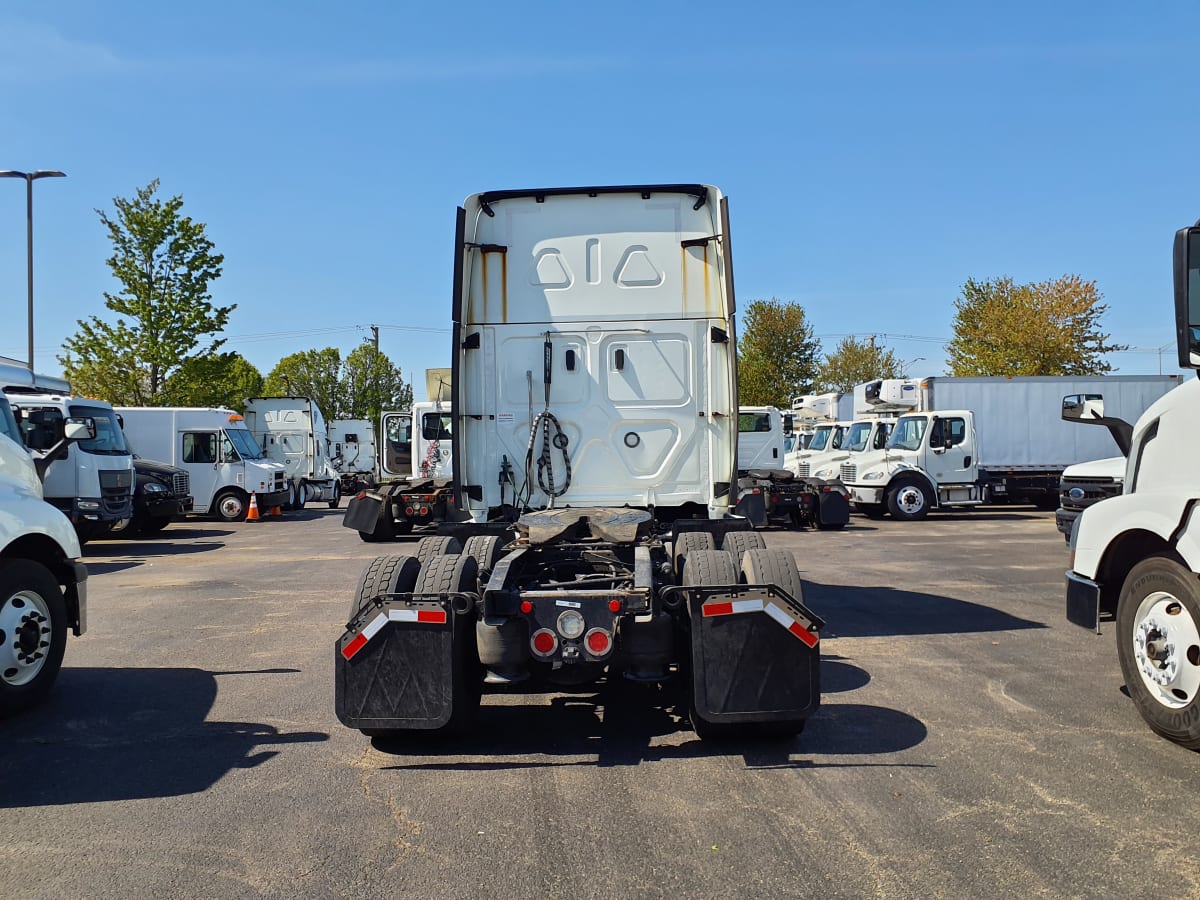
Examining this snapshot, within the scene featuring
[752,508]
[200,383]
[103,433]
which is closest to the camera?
[752,508]

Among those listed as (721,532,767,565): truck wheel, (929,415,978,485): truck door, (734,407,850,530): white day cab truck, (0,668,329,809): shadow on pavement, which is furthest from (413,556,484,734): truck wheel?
(929,415,978,485): truck door

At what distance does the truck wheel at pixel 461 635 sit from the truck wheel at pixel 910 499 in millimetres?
17833

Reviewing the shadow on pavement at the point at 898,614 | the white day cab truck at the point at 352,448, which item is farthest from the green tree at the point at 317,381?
the shadow on pavement at the point at 898,614

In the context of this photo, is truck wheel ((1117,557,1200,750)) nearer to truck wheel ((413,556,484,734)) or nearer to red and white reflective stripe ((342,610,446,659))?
truck wheel ((413,556,484,734))

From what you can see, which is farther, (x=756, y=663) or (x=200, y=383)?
(x=200, y=383)

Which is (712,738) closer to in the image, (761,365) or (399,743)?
(399,743)

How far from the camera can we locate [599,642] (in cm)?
496

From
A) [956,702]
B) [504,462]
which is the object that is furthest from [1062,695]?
[504,462]

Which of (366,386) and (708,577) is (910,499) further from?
(366,386)

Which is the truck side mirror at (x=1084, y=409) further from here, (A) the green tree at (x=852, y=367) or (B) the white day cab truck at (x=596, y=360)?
(A) the green tree at (x=852, y=367)

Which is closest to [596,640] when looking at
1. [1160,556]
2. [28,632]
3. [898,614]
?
[1160,556]

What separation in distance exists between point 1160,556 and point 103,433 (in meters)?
17.1

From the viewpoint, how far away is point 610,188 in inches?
311

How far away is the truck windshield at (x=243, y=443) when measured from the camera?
79.7ft
